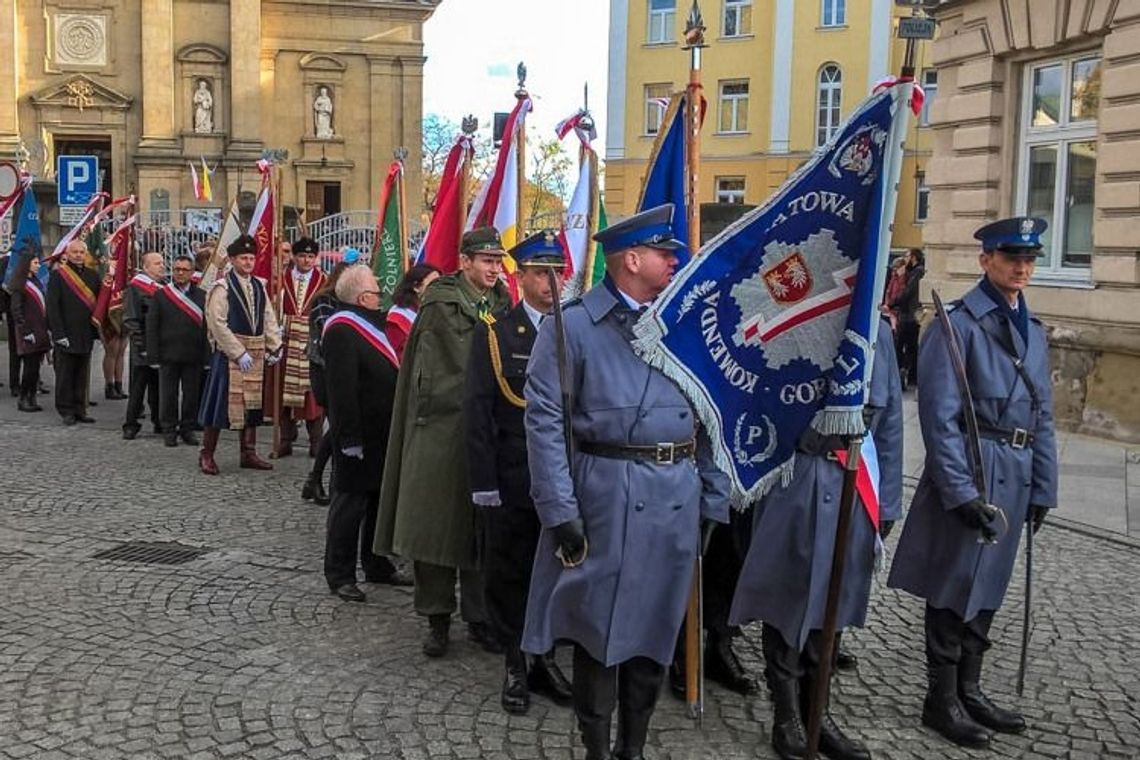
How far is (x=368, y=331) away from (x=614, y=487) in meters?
2.75

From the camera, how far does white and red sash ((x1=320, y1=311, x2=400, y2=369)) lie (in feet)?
20.2

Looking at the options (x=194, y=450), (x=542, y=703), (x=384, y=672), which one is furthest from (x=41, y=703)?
(x=194, y=450)

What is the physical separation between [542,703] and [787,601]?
1.21 m

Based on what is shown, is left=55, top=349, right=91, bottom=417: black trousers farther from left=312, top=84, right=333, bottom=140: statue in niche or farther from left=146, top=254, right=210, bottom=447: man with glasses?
left=312, top=84, right=333, bottom=140: statue in niche

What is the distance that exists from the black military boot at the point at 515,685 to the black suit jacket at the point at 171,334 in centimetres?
689

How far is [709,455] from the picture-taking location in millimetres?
4082


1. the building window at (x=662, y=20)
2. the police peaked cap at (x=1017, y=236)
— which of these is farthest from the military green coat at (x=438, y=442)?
the building window at (x=662, y=20)

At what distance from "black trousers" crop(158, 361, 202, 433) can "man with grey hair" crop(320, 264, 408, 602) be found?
5148 mm

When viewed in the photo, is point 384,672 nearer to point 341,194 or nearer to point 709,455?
point 709,455

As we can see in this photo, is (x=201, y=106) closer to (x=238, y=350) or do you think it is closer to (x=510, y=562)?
(x=238, y=350)

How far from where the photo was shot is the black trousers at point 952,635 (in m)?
4.61

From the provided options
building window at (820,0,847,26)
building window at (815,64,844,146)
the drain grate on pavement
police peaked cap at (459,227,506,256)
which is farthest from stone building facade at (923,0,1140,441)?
building window at (820,0,847,26)

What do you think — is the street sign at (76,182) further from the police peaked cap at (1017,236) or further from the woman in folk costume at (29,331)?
the police peaked cap at (1017,236)

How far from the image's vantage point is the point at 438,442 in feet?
17.7
